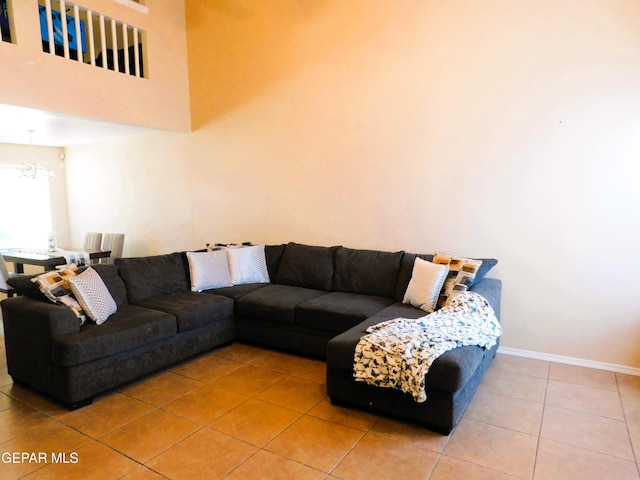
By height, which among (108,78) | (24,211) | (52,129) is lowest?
(24,211)

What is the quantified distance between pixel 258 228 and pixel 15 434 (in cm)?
299

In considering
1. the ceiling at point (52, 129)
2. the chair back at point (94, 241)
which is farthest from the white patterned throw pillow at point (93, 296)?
the chair back at point (94, 241)

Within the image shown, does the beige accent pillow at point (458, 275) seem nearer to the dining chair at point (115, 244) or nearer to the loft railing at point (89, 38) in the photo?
the loft railing at point (89, 38)

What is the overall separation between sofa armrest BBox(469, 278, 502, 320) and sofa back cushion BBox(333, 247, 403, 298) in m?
0.73

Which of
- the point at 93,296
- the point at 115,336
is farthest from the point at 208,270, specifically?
the point at 115,336

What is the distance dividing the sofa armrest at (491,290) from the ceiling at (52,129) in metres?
4.18

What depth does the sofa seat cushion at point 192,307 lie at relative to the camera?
3.35 metres

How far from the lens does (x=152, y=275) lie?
149 inches

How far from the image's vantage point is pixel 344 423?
98.0 inches

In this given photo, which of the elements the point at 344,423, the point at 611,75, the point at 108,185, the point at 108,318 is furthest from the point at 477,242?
the point at 108,185

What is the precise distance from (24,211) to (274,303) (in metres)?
5.56

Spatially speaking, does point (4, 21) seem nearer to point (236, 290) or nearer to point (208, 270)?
point (208, 270)

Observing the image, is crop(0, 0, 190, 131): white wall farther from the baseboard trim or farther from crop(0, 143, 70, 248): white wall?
the baseboard trim

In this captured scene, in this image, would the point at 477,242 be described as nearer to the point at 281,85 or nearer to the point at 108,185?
the point at 281,85
